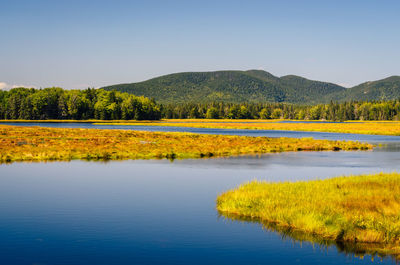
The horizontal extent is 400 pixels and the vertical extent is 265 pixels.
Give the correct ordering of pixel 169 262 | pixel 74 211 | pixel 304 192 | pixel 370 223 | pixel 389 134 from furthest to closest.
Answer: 1. pixel 389 134
2. pixel 304 192
3. pixel 74 211
4. pixel 370 223
5. pixel 169 262

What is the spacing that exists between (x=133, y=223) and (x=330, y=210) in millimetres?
8421

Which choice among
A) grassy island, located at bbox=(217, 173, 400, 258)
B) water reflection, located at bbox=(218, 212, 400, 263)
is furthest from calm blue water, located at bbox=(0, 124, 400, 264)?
grassy island, located at bbox=(217, 173, 400, 258)

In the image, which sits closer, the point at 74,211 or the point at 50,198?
the point at 74,211

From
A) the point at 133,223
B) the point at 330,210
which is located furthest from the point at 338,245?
the point at 133,223

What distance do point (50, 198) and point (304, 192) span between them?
13.9 metres

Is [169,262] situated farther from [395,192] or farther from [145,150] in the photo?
[145,150]

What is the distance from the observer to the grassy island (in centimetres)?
1538

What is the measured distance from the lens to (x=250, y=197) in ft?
69.4

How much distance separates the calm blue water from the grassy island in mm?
864

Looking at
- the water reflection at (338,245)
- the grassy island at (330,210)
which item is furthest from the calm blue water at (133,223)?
the grassy island at (330,210)

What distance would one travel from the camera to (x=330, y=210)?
17.9m

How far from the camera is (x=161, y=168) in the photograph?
123 ft

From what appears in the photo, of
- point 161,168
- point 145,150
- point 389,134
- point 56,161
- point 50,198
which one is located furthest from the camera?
point 389,134

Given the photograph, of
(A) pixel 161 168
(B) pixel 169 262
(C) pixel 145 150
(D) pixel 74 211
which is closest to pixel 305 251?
(B) pixel 169 262
